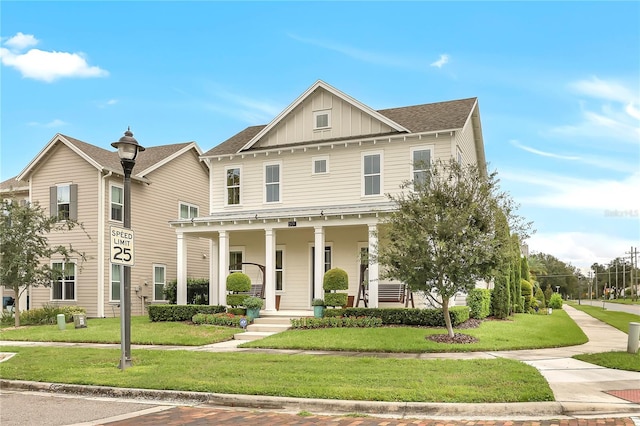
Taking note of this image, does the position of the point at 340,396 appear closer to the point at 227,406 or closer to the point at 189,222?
the point at 227,406

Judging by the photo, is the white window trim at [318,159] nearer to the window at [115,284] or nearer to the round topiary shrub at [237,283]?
the round topiary shrub at [237,283]

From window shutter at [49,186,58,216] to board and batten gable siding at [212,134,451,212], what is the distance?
7.47 m

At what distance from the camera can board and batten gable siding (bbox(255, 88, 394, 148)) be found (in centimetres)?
2248

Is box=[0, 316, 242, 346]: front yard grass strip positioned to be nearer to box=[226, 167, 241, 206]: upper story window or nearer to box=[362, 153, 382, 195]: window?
box=[226, 167, 241, 206]: upper story window

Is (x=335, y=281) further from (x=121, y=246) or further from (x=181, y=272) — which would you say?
(x=121, y=246)

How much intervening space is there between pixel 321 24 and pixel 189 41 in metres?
4.12

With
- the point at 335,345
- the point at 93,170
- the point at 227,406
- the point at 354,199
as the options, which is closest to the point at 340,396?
the point at 227,406

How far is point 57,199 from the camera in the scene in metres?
26.3

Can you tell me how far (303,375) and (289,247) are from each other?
1360 cm

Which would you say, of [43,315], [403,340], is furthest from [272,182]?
[403,340]

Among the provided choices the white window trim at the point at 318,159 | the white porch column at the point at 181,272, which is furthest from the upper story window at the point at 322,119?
the white porch column at the point at 181,272

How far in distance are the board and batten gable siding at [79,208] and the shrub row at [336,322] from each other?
1073cm

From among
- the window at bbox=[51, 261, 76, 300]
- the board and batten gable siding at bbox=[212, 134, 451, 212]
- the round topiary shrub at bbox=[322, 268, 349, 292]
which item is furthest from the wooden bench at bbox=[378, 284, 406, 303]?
the window at bbox=[51, 261, 76, 300]

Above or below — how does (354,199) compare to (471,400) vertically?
above
